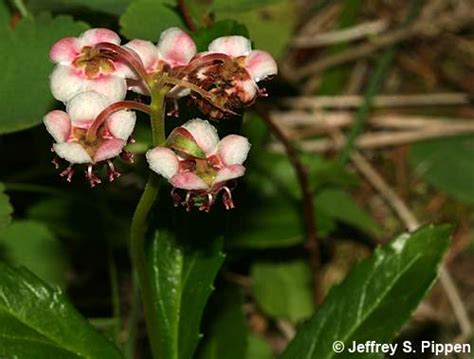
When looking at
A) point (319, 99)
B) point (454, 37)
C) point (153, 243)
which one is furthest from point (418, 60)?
point (153, 243)

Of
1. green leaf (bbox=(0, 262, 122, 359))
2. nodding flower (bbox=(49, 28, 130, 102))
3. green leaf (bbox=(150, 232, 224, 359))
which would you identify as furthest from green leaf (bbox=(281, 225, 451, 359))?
nodding flower (bbox=(49, 28, 130, 102))

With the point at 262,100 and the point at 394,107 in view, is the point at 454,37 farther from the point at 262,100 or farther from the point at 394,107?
the point at 262,100

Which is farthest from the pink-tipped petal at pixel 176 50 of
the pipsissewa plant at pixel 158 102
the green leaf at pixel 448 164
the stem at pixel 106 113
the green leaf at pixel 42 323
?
the green leaf at pixel 448 164

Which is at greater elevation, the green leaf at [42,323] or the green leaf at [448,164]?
the green leaf at [448,164]

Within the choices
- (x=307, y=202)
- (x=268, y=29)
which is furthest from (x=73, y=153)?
(x=268, y=29)

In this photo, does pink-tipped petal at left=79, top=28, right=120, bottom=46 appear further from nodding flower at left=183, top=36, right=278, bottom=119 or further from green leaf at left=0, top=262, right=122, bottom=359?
green leaf at left=0, top=262, right=122, bottom=359

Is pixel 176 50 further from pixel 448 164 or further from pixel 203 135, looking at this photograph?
pixel 448 164

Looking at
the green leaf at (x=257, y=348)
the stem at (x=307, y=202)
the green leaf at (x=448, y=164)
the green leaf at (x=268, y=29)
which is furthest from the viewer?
the green leaf at (x=448, y=164)

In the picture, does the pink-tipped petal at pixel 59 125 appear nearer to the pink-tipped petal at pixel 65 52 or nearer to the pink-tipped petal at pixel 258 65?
the pink-tipped petal at pixel 65 52
